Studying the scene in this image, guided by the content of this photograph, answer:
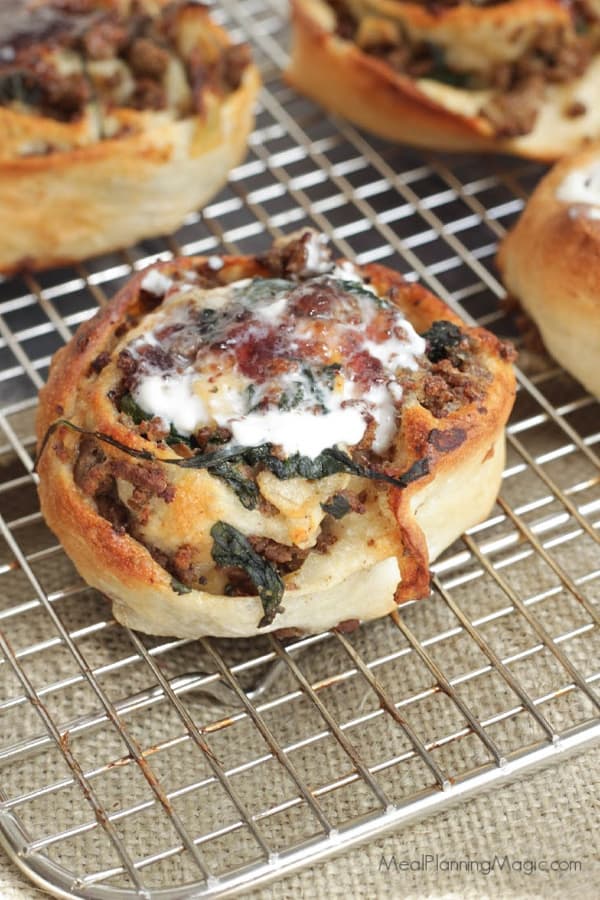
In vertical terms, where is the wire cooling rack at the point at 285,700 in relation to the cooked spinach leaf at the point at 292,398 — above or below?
below

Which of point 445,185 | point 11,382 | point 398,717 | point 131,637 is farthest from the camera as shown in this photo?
point 445,185

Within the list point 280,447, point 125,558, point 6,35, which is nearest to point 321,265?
point 280,447

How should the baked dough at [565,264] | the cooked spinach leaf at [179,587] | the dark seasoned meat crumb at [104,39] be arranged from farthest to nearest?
the dark seasoned meat crumb at [104,39], the baked dough at [565,264], the cooked spinach leaf at [179,587]

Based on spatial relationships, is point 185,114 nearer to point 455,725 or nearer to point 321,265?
point 321,265

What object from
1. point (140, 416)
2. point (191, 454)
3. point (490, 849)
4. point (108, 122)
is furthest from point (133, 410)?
point (108, 122)

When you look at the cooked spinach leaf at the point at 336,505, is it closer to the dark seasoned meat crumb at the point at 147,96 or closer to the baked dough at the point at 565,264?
the baked dough at the point at 565,264

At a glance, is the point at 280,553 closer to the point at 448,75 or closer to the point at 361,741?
the point at 361,741

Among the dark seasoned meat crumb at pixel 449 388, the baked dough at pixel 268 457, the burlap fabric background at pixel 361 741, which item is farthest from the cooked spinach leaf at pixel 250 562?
the dark seasoned meat crumb at pixel 449 388

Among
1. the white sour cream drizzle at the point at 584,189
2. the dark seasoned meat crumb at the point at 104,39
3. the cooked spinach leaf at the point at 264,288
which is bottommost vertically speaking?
the cooked spinach leaf at the point at 264,288
